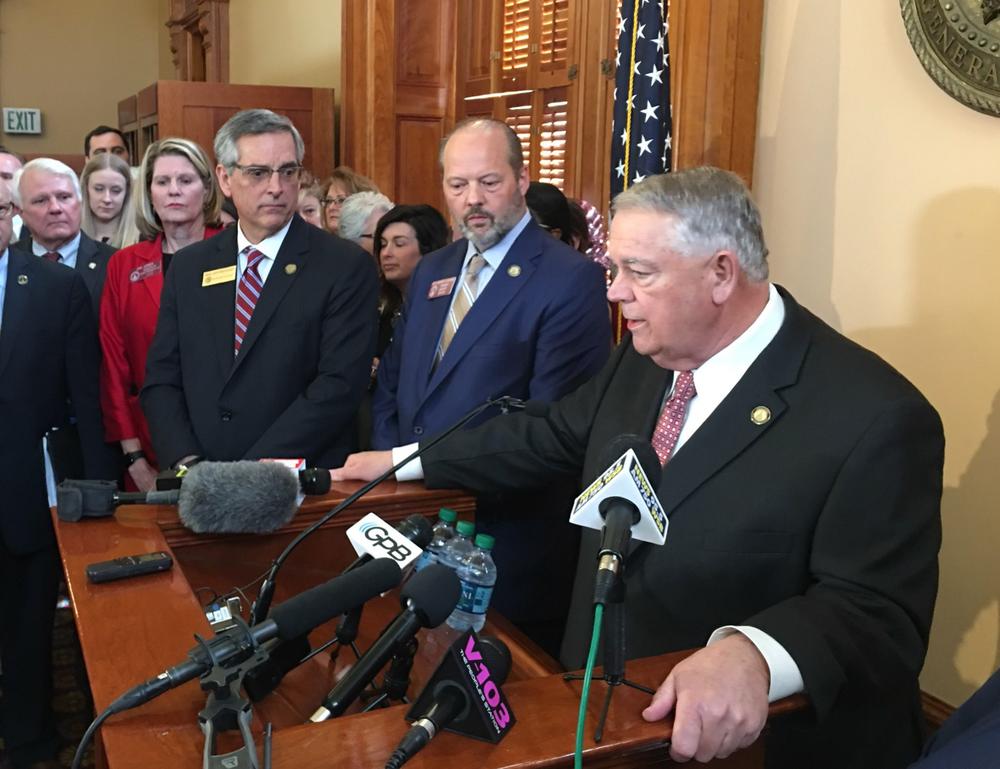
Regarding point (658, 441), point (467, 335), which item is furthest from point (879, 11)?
point (658, 441)

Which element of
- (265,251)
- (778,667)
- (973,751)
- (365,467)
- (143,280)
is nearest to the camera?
(973,751)

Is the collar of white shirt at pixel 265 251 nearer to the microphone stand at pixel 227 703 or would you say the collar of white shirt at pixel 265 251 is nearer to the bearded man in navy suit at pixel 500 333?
the bearded man in navy suit at pixel 500 333

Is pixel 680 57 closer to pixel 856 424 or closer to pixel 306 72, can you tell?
pixel 856 424

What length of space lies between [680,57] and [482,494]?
1.71m

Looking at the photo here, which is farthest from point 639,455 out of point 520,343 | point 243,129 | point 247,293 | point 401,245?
point 401,245

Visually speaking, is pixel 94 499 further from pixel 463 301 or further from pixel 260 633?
pixel 463 301

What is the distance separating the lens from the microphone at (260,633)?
3.88 feet

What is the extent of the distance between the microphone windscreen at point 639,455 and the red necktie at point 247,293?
1.59 m

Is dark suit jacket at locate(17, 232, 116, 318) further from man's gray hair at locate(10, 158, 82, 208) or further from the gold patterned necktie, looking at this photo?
the gold patterned necktie

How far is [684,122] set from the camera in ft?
10.8

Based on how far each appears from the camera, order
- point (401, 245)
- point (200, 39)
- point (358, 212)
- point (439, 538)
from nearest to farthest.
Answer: point (439, 538) < point (401, 245) < point (358, 212) < point (200, 39)

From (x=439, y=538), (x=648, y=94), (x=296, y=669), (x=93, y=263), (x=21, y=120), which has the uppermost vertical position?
(x=21, y=120)

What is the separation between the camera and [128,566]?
5.50 ft

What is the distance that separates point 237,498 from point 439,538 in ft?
1.28
